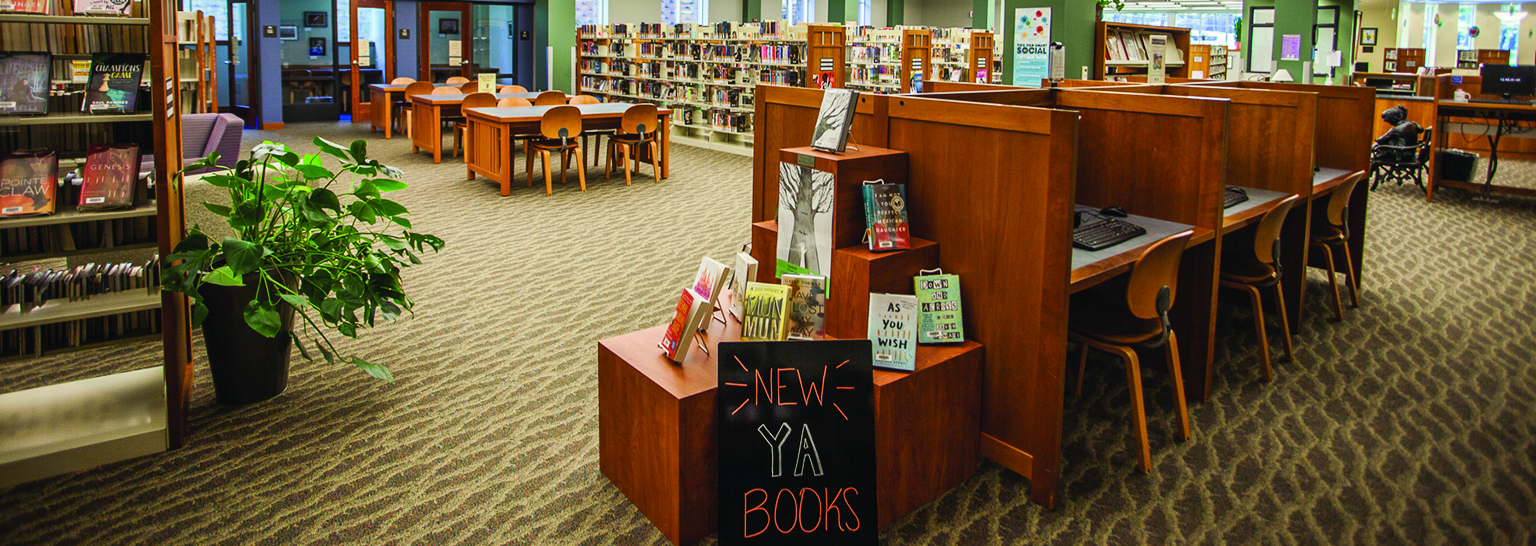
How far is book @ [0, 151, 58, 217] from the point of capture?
9.32 ft

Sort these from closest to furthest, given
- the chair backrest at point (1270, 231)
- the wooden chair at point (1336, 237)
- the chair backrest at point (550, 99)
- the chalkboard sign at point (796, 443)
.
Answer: the chalkboard sign at point (796, 443)
the chair backrest at point (1270, 231)
the wooden chair at point (1336, 237)
the chair backrest at point (550, 99)

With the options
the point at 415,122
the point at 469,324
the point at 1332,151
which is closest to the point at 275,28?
the point at 415,122

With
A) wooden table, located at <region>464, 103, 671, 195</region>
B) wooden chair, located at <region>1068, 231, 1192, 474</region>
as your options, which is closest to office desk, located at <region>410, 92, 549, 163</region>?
wooden table, located at <region>464, 103, 671, 195</region>

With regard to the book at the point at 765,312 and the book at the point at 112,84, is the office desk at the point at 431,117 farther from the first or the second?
the book at the point at 765,312

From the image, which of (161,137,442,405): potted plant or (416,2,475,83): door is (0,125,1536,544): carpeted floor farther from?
(416,2,475,83): door

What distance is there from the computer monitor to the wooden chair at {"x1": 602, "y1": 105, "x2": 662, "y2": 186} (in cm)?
887

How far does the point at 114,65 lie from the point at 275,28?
11540 mm

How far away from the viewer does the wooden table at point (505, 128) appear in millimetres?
8188

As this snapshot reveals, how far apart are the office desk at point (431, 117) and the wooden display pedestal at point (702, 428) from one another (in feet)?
26.1

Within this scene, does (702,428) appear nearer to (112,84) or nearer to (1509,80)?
(112,84)

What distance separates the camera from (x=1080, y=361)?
3352 millimetres

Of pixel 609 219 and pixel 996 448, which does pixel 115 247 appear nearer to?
pixel 996 448

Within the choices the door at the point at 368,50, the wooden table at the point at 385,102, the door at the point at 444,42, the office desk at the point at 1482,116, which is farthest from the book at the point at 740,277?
the door at the point at 444,42

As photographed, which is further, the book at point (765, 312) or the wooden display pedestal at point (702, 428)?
the book at point (765, 312)
